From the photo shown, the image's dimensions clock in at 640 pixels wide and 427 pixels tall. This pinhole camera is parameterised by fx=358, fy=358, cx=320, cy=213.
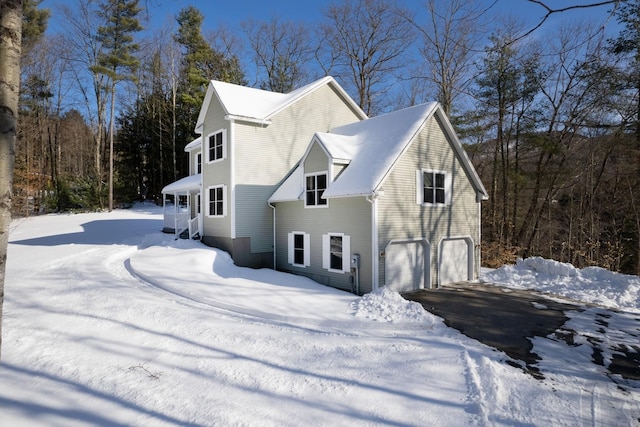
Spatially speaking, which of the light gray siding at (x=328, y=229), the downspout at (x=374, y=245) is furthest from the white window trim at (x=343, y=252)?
the downspout at (x=374, y=245)

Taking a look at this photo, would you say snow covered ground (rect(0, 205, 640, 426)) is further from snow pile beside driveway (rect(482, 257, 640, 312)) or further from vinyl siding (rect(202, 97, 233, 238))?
A: vinyl siding (rect(202, 97, 233, 238))

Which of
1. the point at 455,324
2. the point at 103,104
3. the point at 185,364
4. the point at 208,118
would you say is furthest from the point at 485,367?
the point at 103,104

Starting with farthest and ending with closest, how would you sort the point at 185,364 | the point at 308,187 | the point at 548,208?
the point at 548,208
the point at 308,187
the point at 185,364

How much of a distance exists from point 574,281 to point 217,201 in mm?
14479

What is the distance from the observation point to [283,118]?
53.3 ft

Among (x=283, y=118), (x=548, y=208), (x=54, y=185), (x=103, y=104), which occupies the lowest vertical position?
(x=548, y=208)

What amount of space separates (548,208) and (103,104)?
3512 centimetres

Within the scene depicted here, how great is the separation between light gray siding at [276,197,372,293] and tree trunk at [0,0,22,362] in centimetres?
929

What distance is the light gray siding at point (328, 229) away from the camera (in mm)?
11578

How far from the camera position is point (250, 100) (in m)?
16.6

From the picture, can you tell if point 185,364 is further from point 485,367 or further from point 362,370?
point 485,367

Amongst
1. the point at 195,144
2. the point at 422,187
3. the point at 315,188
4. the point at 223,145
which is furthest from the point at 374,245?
the point at 195,144

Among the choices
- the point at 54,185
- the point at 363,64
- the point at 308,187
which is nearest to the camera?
the point at 308,187

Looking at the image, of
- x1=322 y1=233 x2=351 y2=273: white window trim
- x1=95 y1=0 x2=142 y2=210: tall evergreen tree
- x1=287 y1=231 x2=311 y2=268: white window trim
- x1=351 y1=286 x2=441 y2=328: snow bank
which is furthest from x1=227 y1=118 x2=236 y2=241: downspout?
x1=95 y1=0 x2=142 y2=210: tall evergreen tree
